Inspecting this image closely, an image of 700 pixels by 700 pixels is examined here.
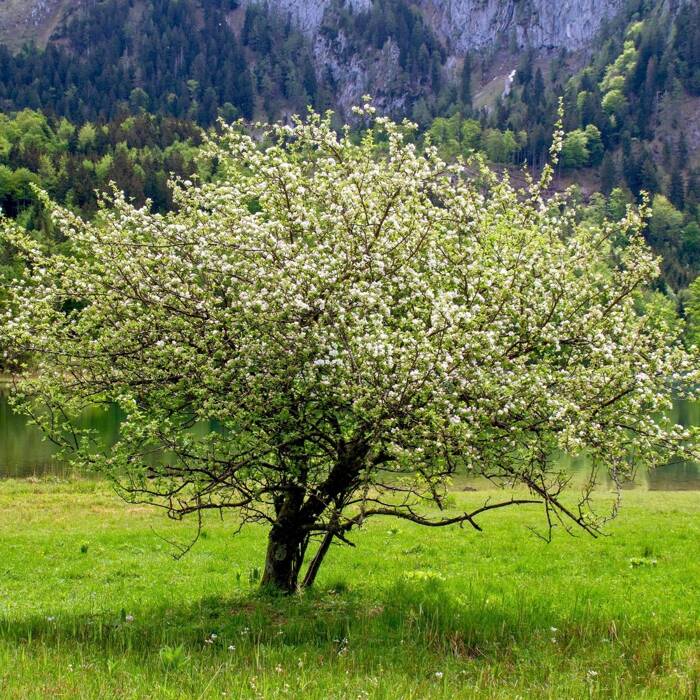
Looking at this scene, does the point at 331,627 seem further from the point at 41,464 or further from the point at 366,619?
the point at 41,464

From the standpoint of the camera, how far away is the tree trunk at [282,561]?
13225 mm

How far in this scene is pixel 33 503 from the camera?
3148cm

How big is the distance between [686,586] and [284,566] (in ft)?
28.9

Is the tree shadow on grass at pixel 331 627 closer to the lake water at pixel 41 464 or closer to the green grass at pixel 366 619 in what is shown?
the green grass at pixel 366 619

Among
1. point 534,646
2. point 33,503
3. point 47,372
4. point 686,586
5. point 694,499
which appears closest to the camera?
point 534,646

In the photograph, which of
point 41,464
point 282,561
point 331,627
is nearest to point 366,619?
point 331,627

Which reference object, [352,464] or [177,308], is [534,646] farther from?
[177,308]

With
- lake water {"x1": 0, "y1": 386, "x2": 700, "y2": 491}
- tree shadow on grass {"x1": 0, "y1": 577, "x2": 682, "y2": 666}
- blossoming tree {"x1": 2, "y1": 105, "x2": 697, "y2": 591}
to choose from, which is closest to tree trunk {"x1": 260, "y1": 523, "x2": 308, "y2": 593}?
blossoming tree {"x1": 2, "y1": 105, "x2": 697, "y2": 591}

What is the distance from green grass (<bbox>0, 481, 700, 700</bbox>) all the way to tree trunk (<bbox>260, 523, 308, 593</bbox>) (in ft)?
1.22

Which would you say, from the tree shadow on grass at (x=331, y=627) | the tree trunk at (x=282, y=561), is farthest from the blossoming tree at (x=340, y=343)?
the tree shadow on grass at (x=331, y=627)

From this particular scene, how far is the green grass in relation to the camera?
8.31 m

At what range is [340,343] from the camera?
34.4ft

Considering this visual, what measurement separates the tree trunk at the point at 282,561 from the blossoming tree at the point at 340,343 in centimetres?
4

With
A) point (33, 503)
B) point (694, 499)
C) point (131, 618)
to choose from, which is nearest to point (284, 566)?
point (131, 618)
